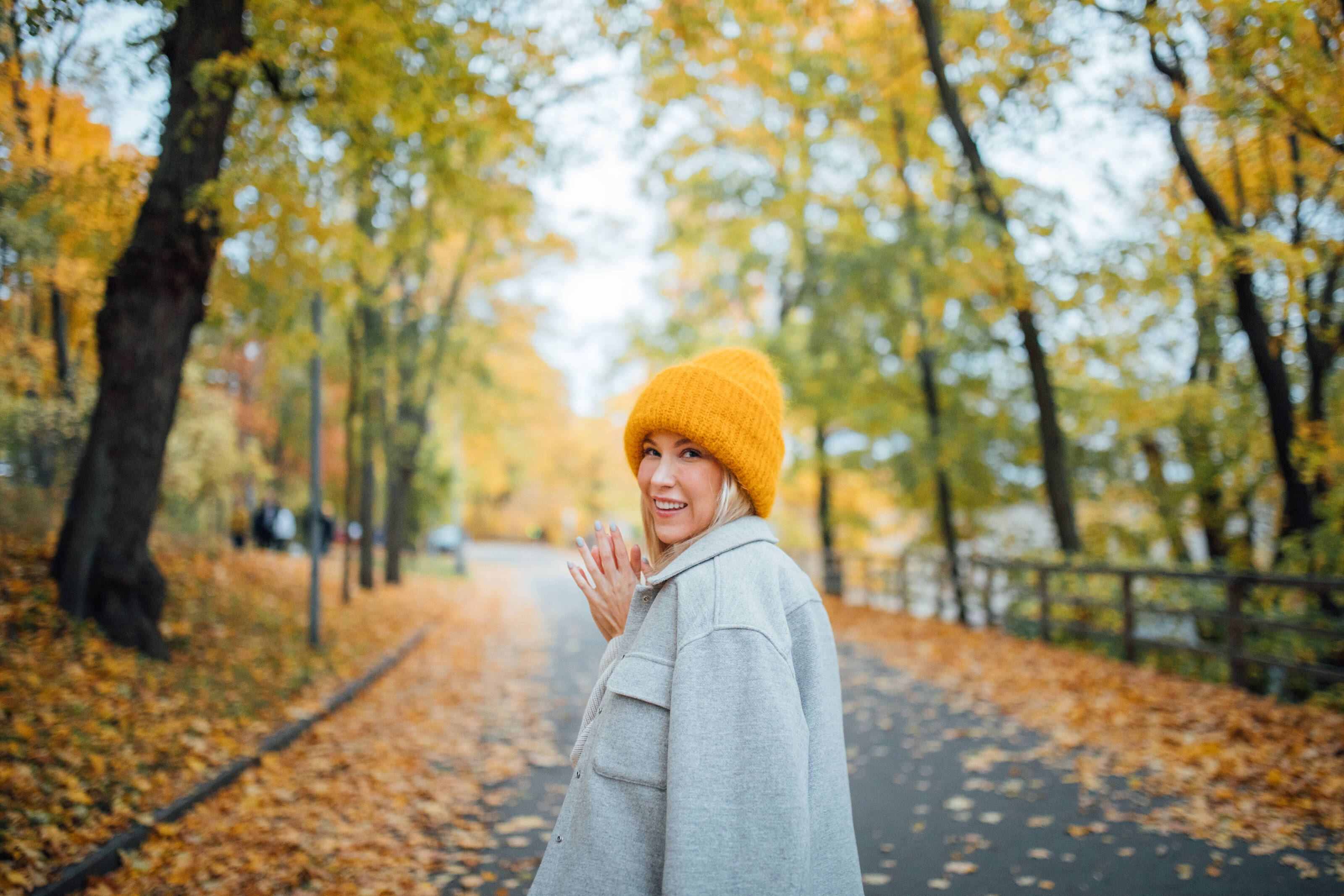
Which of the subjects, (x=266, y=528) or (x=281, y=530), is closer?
(x=266, y=528)

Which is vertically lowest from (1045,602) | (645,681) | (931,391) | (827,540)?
(1045,602)

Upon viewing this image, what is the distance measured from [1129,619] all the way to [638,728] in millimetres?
9995

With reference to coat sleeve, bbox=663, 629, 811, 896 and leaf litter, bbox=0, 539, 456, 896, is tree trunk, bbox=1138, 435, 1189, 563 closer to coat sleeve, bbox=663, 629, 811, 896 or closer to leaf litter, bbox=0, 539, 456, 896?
leaf litter, bbox=0, 539, 456, 896

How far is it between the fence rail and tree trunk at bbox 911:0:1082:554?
3.31 ft

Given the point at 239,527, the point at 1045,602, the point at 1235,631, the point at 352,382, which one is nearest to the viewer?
the point at 1235,631

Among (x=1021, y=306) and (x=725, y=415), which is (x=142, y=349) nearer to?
(x=725, y=415)

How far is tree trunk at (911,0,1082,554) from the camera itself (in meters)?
11.1

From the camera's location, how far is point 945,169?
13.9 meters

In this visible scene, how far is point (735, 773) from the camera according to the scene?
1.55 metres

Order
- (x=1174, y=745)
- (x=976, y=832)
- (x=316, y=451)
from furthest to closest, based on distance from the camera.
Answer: (x=316, y=451)
(x=1174, y=745)
(x=976, y=832)

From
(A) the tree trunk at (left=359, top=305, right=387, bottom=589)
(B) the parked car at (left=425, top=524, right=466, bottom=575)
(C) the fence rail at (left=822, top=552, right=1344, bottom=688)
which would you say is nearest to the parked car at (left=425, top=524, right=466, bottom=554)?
(B) the parked car at (left=425, top=524, right=466, bottom=575)

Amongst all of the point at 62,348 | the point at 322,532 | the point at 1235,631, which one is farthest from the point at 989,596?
the point at 62,348

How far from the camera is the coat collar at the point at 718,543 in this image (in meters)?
1.77

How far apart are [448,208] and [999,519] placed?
14.5m
